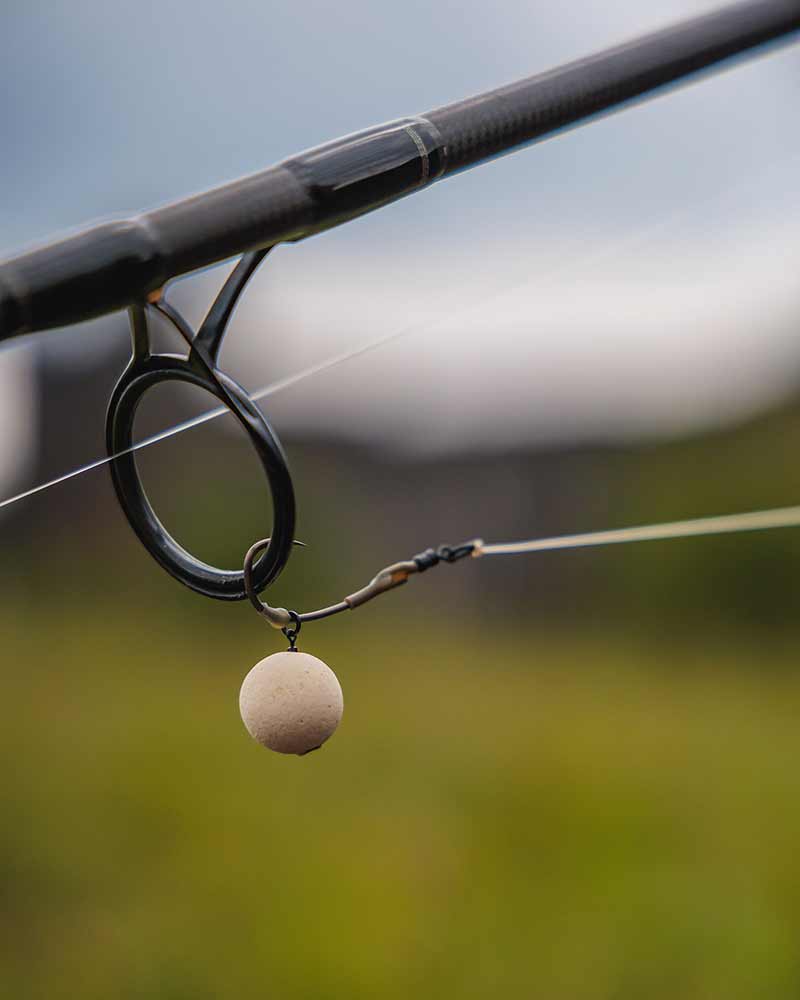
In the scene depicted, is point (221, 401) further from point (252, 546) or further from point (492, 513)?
point (492, 513)

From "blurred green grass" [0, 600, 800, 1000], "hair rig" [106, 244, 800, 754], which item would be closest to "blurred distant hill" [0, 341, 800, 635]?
"blurred green grass" [0, 600, 800, 1000]

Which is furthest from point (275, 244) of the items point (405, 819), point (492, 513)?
point (492, 513)

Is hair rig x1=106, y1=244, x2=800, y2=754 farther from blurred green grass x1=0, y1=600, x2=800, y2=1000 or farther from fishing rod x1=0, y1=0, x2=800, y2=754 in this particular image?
blurred green grass x1=0, y1=600, x2=800, y2=1000

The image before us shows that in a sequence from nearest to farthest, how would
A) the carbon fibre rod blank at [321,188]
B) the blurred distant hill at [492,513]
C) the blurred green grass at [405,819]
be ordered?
the carbon fibre rod blank at [321,188]
the blurred green grass at [405,819]
the blurred distant hill at [492,513]

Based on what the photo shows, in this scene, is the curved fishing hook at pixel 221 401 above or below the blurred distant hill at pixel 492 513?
below

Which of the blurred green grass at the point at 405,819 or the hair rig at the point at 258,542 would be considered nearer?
the hair rig at the point at 258,542

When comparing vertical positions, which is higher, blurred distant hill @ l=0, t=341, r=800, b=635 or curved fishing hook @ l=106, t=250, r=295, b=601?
blurred distant hill @ l=0, t=341, r=800, b=635

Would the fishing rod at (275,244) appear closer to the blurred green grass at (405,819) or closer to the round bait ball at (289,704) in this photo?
the round bait ball at (289,704)

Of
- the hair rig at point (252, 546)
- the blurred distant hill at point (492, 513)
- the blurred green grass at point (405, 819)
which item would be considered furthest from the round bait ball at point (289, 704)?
the blurred distant hill at point (492, 513)

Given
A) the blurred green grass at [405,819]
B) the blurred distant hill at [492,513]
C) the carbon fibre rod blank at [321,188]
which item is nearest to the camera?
the carbon fibre rod blank at [321,188]
